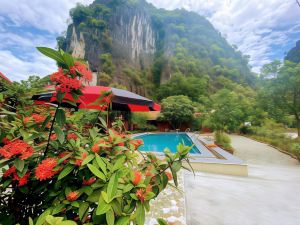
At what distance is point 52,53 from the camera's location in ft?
2.17

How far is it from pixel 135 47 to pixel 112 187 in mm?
36190

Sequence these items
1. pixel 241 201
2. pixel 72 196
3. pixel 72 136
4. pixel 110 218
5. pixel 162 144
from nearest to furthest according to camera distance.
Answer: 1. pixel 110 218
2. pixel 72 196
3. pixel 72 136
4. pixel 241 201
5. pixel 162 144

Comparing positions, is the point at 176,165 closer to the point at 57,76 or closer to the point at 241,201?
the point at 57,76

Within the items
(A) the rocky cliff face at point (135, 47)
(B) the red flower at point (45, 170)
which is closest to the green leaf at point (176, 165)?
(B) the red flower at point (45, 170)

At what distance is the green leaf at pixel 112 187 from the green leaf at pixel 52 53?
55cm

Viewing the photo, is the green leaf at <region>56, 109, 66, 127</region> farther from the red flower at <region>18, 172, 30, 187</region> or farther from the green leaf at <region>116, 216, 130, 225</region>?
the green leaf at <region>116, 216, 130, 225</region>

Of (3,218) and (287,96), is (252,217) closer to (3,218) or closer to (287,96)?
(3,218)

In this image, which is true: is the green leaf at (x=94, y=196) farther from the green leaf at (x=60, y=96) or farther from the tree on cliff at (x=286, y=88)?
the tree on cliff at (x=286, y=88)

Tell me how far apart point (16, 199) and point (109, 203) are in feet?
2.08

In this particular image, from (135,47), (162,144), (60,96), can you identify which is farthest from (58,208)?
(135,47)

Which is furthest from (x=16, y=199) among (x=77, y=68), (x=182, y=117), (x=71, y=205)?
(x=182, y=117)

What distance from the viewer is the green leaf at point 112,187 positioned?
580 mm

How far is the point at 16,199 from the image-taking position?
0.83m

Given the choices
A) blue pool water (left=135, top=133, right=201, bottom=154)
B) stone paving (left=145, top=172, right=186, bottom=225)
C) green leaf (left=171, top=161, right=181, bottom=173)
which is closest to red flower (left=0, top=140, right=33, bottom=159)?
green leaf (left=171, top=161, right=181, bottom=173)
